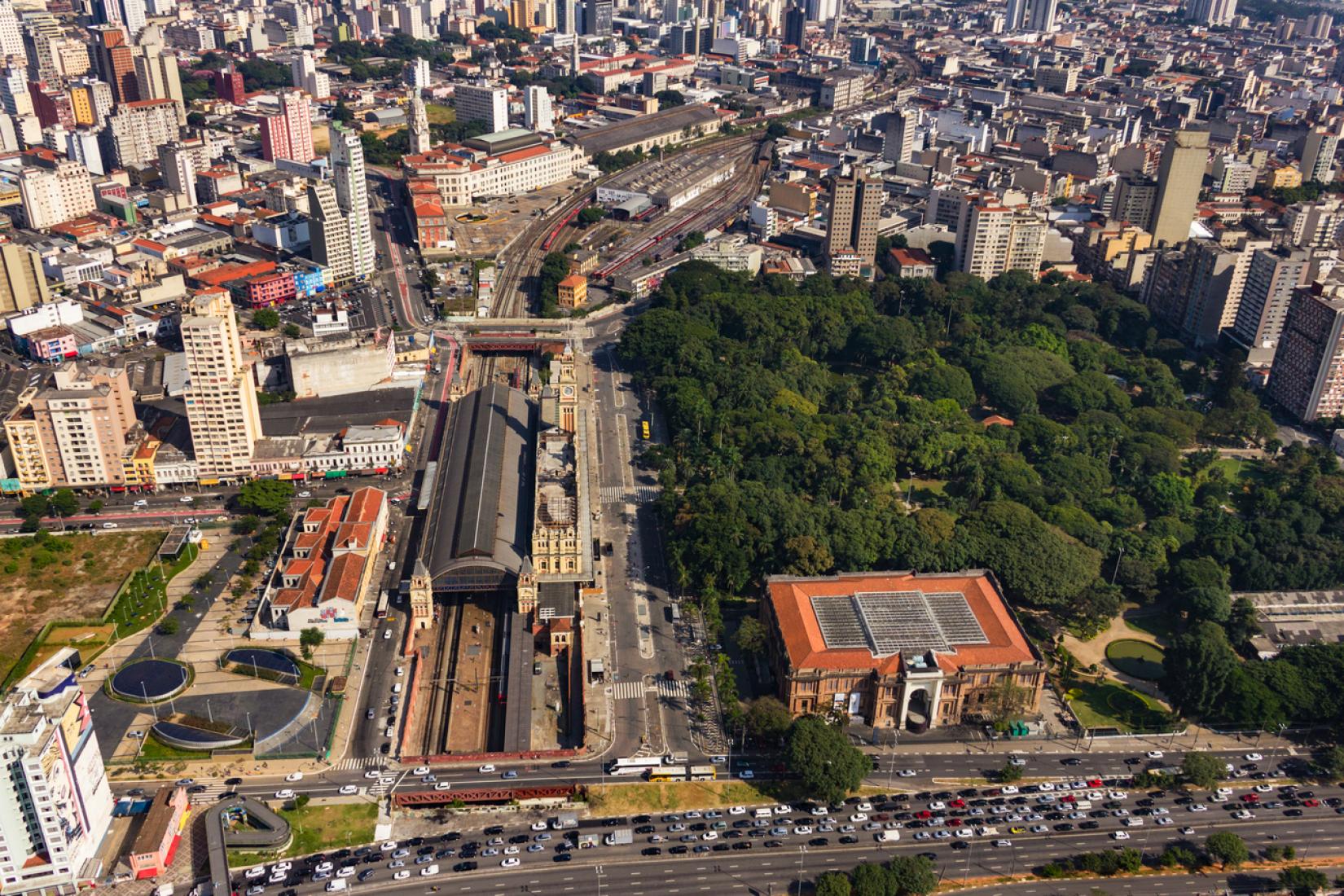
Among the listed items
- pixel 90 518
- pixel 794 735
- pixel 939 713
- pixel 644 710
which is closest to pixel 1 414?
pixel 90 518

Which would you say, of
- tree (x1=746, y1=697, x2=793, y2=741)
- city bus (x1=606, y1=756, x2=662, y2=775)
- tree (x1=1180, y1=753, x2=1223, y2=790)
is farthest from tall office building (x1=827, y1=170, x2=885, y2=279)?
city bus (x1=606, y1=756, x2=662, y2=775)

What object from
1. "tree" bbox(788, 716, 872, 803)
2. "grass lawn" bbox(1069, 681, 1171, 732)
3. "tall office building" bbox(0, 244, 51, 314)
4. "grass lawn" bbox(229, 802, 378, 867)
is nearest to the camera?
"grass lawn" bbox(229, 802, 378, 867)

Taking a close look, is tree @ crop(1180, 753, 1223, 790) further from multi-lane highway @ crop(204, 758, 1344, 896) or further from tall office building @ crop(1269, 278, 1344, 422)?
tall office building @ crop(1269, 278, 1344, 422)

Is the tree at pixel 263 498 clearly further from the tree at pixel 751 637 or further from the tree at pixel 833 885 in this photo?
the tree at pixel 833 885

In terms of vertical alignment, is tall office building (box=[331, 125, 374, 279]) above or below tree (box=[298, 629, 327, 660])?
above

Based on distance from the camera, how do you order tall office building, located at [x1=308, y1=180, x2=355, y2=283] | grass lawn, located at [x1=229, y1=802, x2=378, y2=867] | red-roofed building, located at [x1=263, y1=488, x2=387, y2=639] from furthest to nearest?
tall office building, located at [x1=308, y1=180, x2=355, y2=283], red-roofed building, located at [x1=263, y1=488, x2=387, y2=639], grass lawn, located at [x1=229, y1=802, x2=378, y2=867]

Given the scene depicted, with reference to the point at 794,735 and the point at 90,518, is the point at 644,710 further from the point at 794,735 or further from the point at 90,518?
the point at 90,518

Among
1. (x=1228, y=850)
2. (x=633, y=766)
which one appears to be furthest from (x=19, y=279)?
(x=1228, y=850)
